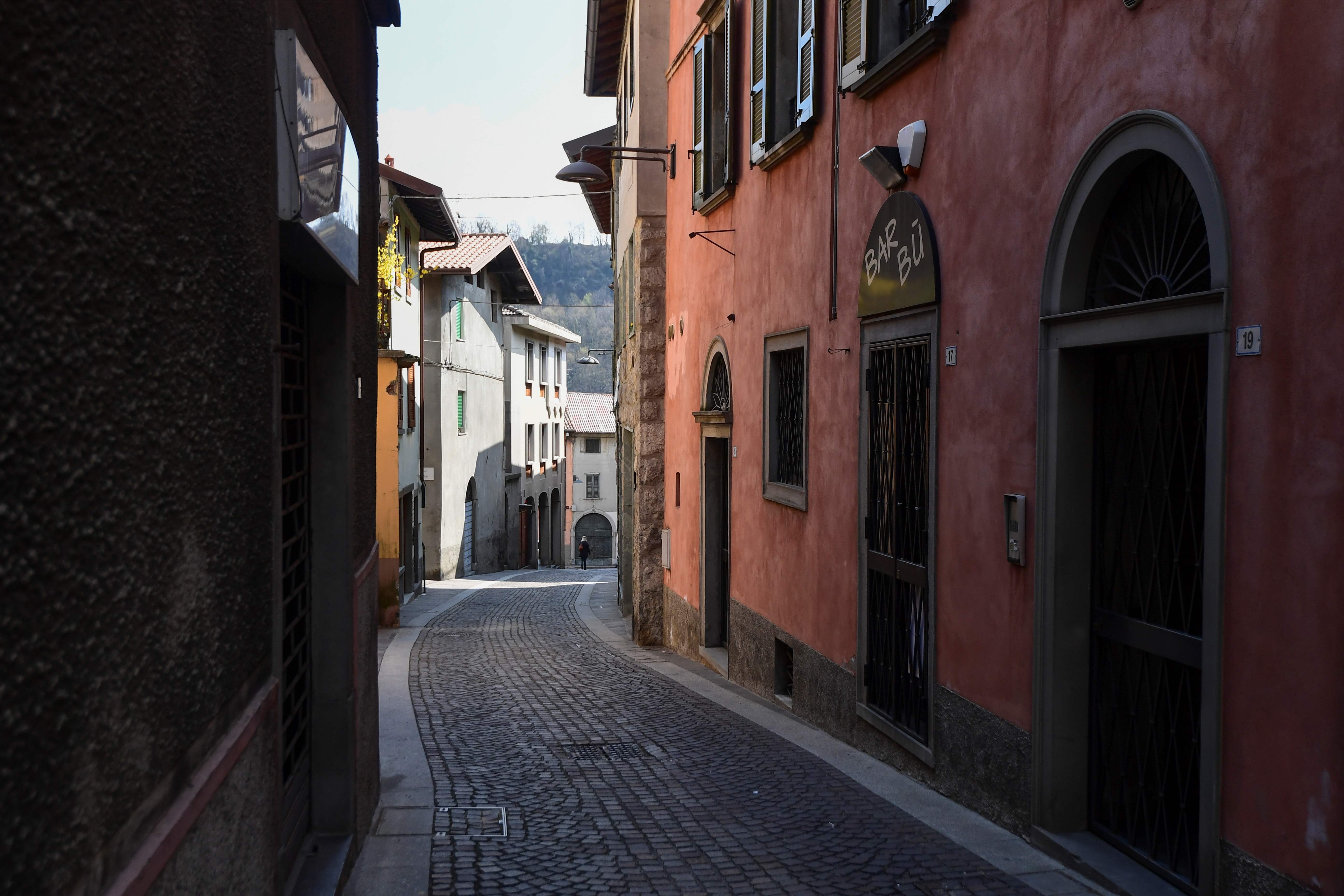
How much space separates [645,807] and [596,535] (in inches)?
1966

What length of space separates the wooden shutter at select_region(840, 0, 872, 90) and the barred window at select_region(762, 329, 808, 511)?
6.83 feet

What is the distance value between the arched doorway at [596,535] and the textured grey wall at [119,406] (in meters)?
52.2

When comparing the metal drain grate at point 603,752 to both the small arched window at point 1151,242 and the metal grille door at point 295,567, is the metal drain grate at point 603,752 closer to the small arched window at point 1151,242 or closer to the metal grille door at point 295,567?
the metal grille door at point 295,567

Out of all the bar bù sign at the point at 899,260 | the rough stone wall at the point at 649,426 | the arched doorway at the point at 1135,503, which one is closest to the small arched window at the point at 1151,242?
the arched doorway at the point at 1135,503

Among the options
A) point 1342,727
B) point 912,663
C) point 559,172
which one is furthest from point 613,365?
point 1342,727

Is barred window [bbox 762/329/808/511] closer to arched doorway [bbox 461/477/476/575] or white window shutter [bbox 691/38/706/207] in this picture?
white window shutter [bbox 691/38/706/207]

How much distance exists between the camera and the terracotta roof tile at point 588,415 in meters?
52.4

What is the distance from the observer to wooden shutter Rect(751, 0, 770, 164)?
10078 mm

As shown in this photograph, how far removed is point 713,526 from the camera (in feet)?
43.7

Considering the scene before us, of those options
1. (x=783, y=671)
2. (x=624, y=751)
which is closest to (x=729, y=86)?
(x=783, y=671)

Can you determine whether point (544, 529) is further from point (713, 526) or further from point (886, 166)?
point (886, 166)

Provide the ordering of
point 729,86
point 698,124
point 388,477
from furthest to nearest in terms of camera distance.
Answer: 1. point 388,477
2. point 698,124
3. point 729,86

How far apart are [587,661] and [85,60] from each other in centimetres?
1216

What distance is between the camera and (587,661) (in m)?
13.4
